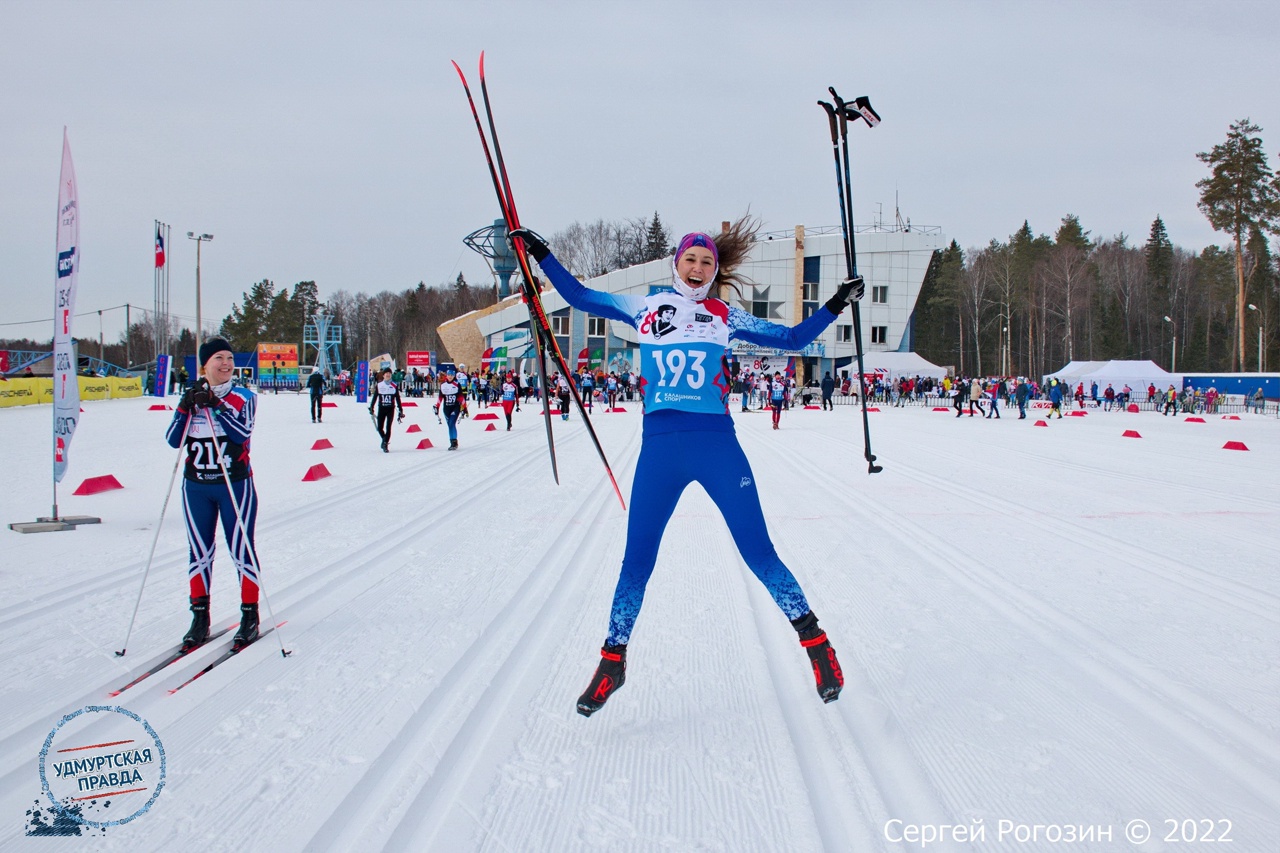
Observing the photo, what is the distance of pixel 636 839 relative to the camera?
7.08ft

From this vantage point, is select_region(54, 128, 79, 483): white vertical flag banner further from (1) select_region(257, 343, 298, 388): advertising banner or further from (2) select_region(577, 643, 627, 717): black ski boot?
(1) select_region(257, 343, 298, 388): advertising banner

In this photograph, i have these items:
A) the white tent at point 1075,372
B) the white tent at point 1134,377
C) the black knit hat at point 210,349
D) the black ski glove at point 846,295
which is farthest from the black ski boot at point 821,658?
the white tent at point 1075,372

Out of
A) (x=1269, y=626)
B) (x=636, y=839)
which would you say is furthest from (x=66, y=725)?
(x=1269, y=626)

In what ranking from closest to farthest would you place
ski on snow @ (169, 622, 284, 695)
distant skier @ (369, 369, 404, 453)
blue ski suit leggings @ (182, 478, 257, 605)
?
ski on snow @ (169, 622, 284, 695) < blue ski suit leggings @ (182, 478, 257, 605) < distant skier @ (369, 369, 404, 453)

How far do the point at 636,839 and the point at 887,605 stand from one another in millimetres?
2706

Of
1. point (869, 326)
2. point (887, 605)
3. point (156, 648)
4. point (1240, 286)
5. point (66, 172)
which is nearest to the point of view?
point (156, 648)

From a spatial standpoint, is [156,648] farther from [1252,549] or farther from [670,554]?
[1252,549]

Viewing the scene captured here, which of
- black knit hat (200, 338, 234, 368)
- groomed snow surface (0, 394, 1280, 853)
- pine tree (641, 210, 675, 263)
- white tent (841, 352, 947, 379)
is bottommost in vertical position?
groomed snow surface (0, 394, 1280, 853)

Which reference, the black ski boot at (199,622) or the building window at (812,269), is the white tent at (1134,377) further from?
the black ski boot at (199,622)

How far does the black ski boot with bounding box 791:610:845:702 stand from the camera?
2.94 meters

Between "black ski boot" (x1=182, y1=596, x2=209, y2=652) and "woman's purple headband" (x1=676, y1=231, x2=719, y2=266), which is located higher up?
"woman's purple headband" (x1=676, y1=231, x2=719, y2=266)

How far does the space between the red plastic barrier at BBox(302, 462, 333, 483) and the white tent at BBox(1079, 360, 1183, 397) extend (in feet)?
130

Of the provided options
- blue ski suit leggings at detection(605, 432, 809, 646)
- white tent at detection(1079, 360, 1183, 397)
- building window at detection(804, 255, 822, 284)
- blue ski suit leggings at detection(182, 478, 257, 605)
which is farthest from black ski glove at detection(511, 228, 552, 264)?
building window at detection(804, 255, 822, 284)

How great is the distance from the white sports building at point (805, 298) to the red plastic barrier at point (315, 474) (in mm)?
36093
